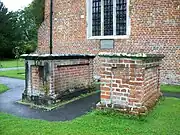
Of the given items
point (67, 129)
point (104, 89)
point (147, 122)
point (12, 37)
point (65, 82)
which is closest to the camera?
point (67, 129)

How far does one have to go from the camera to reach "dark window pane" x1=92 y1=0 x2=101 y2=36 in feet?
46.5

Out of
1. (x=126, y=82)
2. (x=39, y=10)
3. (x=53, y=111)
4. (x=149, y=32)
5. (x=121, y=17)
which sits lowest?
(x=53, y=111)

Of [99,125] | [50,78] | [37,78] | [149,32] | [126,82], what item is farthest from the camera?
[149,32]

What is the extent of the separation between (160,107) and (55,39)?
9.97m

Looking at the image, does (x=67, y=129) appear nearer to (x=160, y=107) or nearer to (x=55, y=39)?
(x=160, y=107)

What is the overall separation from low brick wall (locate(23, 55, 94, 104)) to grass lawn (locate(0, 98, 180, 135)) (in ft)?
4.74

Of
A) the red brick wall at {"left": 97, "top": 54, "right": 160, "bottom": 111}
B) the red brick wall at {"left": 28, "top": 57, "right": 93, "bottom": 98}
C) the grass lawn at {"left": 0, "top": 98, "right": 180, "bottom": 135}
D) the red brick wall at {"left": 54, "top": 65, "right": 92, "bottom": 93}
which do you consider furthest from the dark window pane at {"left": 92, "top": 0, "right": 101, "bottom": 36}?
the grass lawn at {"left": 0, "top": 98, "right": 180, "bottom": 135}

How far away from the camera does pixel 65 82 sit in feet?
26.1

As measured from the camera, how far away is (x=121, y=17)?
1334cm

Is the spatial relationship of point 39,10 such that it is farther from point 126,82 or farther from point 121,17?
point 126,82

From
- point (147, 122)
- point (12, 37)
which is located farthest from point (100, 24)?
point (12, 37)

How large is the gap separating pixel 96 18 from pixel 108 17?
766mm

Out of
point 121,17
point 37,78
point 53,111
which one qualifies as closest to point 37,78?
point 37,78

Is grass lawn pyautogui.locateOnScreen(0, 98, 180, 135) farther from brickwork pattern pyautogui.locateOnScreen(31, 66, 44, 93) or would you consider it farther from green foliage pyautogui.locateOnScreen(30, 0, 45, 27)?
green foliage pyautogui.locateOnScreen(30, 0, 45, 27)
